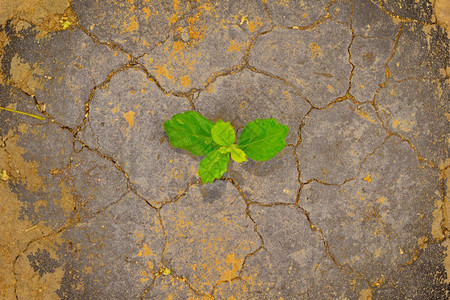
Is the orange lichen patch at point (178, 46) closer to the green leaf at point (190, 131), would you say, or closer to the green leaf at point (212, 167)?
the green leaf at point (190, 131)

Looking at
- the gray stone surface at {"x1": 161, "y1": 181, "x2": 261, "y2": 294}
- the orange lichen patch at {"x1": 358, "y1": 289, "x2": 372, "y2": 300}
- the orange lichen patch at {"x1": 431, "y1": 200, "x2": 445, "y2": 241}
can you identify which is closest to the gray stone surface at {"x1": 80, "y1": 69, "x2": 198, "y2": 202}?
the gray stone surface at {"x1": 161, "y1": 181, "x2": 261, "y2": 294}

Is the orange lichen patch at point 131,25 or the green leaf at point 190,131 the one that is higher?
the orange lichen patch at point 131,25

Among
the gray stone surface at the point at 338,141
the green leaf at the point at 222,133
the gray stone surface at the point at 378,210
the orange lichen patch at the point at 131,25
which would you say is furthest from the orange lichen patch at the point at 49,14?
the gray stone surface at the point at 378,210

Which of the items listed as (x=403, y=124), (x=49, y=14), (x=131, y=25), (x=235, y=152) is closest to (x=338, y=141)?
(x=403, y=124)

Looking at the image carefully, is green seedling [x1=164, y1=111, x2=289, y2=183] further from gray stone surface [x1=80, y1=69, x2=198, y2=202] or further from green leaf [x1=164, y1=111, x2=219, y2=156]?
gray stone surface [x1=80, y1=69, x2=198, y2=202]

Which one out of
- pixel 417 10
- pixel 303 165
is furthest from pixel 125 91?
pixel 417 10

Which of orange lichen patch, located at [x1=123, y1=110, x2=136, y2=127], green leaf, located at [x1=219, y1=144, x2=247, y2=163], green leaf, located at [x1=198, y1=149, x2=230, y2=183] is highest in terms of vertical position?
orange lichen patch, located at [x1=123, y1=110, x2=136, y2=127]

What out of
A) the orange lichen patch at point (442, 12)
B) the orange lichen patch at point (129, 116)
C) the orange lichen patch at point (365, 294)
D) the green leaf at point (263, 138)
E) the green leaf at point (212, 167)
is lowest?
the orange lichen patch at point (365, 294)

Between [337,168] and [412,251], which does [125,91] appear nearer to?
[337,168]
